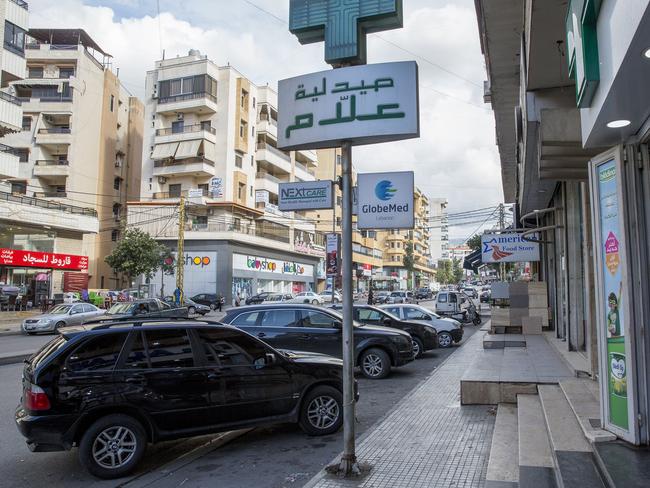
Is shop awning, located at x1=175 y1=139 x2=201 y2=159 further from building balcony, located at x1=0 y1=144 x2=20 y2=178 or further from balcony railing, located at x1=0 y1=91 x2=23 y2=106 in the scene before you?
balcony railing, located at x1=0 y1=91 x2=23 y2=106

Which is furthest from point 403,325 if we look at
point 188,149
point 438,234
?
point 438,234

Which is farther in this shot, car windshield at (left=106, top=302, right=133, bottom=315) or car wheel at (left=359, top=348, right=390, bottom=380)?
car windshield at (left=106, top=302, right=133, bottom=315)

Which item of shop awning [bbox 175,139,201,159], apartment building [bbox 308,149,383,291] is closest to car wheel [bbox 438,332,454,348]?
shop awning [bbox 175,139,201,159]

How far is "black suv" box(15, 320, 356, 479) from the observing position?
539 cm

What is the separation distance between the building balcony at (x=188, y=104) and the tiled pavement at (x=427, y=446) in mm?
45394

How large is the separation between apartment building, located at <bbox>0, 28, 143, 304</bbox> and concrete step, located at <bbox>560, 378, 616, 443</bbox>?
121 ft

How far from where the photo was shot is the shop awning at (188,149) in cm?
4909

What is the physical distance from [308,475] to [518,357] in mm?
6672

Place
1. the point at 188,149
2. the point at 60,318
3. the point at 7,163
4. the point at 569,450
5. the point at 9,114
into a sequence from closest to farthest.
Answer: the point at 569,450 < the point at 60,318 < the point at 9,114 < the point at 7,163 < the point at 188,149

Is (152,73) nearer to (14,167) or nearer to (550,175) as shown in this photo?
(14,167)

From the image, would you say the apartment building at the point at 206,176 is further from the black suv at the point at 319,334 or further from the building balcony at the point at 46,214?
the black suv at the point at 319,334

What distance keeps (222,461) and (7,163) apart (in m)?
32.0

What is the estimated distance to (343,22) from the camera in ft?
18.2

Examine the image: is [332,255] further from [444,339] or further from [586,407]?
[586,407]
